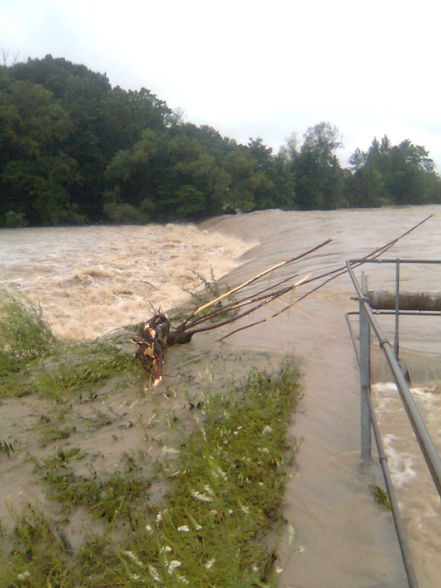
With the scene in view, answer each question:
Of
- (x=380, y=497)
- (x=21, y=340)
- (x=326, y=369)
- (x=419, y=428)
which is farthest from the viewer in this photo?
(x=21, y=340)

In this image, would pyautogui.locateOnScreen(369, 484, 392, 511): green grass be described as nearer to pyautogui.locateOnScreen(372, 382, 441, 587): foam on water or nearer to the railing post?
pyautogui.locateOnScreen(372, 382, 441, 587): foam on water

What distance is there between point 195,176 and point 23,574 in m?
31.1

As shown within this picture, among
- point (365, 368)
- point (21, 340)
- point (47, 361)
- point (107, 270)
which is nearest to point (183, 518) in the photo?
point (365, 368)

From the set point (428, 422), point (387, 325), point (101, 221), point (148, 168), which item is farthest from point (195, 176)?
point (428, 422)

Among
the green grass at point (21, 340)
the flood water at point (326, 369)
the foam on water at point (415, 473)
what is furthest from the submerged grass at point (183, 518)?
the green grass at point (21, 340)

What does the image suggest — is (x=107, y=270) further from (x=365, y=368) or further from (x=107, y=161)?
(x=107, y=161)

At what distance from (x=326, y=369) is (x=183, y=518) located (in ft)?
A: 9.08

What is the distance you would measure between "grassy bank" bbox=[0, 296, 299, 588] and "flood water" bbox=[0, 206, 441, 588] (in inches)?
8.2

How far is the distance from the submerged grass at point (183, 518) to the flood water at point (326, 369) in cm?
18

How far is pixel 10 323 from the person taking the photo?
6.49 m

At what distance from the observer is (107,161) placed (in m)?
36.3

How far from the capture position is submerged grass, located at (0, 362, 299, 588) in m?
2.67

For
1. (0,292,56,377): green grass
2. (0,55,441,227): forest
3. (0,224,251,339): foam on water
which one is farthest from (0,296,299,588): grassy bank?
(0,55,441,227): forest

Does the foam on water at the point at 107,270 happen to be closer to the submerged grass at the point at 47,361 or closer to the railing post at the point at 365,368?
the submerged grass at the point at 47,361
